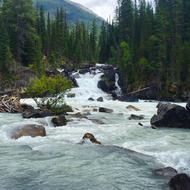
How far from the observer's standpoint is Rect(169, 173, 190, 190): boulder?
17958 mm

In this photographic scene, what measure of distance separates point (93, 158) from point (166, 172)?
184 inches

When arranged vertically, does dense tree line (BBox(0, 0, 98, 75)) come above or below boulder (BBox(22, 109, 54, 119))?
above

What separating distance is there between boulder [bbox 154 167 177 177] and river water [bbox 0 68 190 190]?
39 centimetres

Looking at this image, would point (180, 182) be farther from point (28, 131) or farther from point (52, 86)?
point (52, 86)

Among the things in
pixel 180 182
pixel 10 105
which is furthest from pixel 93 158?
pixel 10 105

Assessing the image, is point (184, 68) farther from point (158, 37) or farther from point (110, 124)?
point (110, 124)

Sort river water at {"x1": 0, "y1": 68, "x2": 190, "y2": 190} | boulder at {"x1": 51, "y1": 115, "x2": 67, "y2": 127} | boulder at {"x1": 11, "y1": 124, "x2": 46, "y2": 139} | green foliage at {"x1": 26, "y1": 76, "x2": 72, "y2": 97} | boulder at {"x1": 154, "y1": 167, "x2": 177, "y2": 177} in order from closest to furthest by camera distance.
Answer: river water at {"x1": 0, "y1": 68, "x2": 190, "y2": 190} → boulder at {"x1": 154, "y1": 167, "x2": 177, "y2": 177} → boulder at {"x1": 11, "y1": 124, "x2": 46, "y2": 139} → boulder at {"x1": 51, "y1": 115, "x2": 67, "y2": 127} → green foliage at {"x1": 26, "y1": 76, "x2": 72, "y2": 97}

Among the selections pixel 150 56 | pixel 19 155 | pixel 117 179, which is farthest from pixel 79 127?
pixel 150 56

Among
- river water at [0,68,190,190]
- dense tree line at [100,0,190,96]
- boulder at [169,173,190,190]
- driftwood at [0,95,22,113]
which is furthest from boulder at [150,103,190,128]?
dense tree line at [100,0,190,96]

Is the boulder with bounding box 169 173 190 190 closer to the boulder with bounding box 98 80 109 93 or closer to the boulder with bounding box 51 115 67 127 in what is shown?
the boulder with bounding box 51 115 67 127

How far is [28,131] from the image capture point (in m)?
30.7

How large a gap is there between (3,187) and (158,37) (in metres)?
67.6

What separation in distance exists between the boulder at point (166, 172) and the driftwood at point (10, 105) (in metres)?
27.5

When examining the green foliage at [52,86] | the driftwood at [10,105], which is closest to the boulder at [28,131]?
the green foliage at [52,86]
